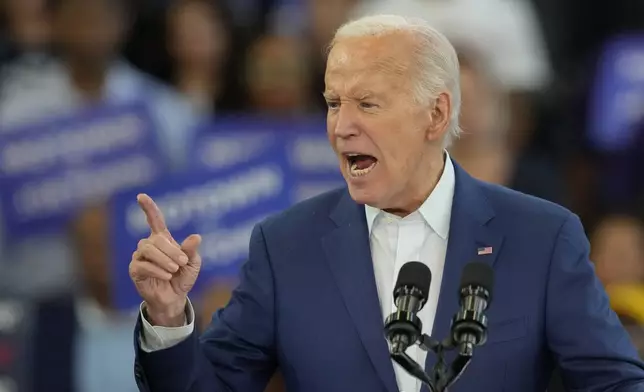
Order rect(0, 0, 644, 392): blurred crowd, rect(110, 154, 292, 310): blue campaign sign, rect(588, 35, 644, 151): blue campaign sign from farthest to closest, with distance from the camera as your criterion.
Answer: rect(588, 35, 644, 151): blue campaign sign
rect(110, 154, 292, 310): blue campaign sign
rect(0, 0, 644, 392): blurred crowd

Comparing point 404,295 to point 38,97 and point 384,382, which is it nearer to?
point 384,382

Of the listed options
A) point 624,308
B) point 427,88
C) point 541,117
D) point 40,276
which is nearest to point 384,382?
point 427,88

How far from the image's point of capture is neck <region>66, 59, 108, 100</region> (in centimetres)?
593

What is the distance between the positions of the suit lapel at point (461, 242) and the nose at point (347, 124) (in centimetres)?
30

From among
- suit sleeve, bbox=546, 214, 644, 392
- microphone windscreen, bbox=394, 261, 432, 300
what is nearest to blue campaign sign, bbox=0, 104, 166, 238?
suit sleeve, bbox=546, 214, 644, 392

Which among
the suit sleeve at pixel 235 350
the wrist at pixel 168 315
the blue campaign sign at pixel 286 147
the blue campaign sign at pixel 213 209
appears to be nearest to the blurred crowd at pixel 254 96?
the blue campaign sign at pixel 286 147

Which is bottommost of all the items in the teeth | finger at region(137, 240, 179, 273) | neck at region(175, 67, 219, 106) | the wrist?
neck at region(175, 67, 219, 106)

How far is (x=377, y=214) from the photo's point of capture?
2.93m

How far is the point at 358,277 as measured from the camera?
281 cm

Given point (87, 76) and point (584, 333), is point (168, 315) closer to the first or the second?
point (584, 333)

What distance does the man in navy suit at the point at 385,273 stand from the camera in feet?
8.84

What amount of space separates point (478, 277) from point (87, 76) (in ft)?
12.8

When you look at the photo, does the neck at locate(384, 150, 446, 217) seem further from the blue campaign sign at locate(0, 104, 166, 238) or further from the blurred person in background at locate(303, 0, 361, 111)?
the blurred person in background at locate(303, 0, 361, 111)

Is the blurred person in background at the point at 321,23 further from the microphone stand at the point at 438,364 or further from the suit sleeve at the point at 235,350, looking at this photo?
the microphone stand at the point at 438,364
